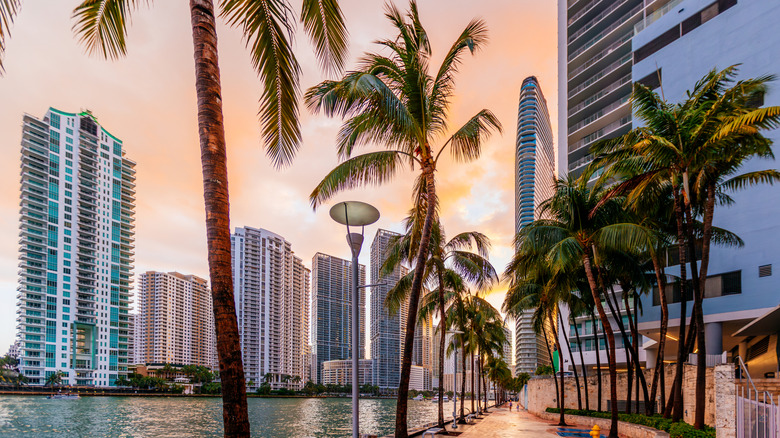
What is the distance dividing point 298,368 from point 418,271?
174175mm

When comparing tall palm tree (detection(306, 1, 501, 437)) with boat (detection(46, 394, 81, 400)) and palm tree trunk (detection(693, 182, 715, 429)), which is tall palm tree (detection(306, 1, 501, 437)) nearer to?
palm tree trunk (detection(693, 182, 715, 429))

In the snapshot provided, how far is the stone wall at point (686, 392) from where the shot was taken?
10.6 metres

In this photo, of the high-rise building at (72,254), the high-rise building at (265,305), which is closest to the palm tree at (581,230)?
the high-rise building at (72,254)

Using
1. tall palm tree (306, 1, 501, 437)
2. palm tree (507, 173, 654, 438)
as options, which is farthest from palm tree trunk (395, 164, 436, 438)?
palm tree (507, 173, 654, 438)

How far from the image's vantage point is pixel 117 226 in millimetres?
130250

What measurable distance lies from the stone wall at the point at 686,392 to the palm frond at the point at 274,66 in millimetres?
9949

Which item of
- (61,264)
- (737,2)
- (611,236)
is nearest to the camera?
(611,236)

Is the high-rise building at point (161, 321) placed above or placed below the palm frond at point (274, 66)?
below

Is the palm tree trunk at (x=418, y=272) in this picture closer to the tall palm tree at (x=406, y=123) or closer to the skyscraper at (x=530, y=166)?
the tall palm tree at (x=406, y=123)

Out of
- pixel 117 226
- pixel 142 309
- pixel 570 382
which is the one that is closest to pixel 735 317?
pixel 570 382

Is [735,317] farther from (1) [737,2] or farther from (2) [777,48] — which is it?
(1) [737,2]

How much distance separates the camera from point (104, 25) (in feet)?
21.8

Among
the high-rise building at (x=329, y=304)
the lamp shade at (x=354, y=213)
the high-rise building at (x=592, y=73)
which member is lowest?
the high-rise building at (x=329, y=304)

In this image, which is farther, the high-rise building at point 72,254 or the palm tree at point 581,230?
the high-rise building at point 72,254
